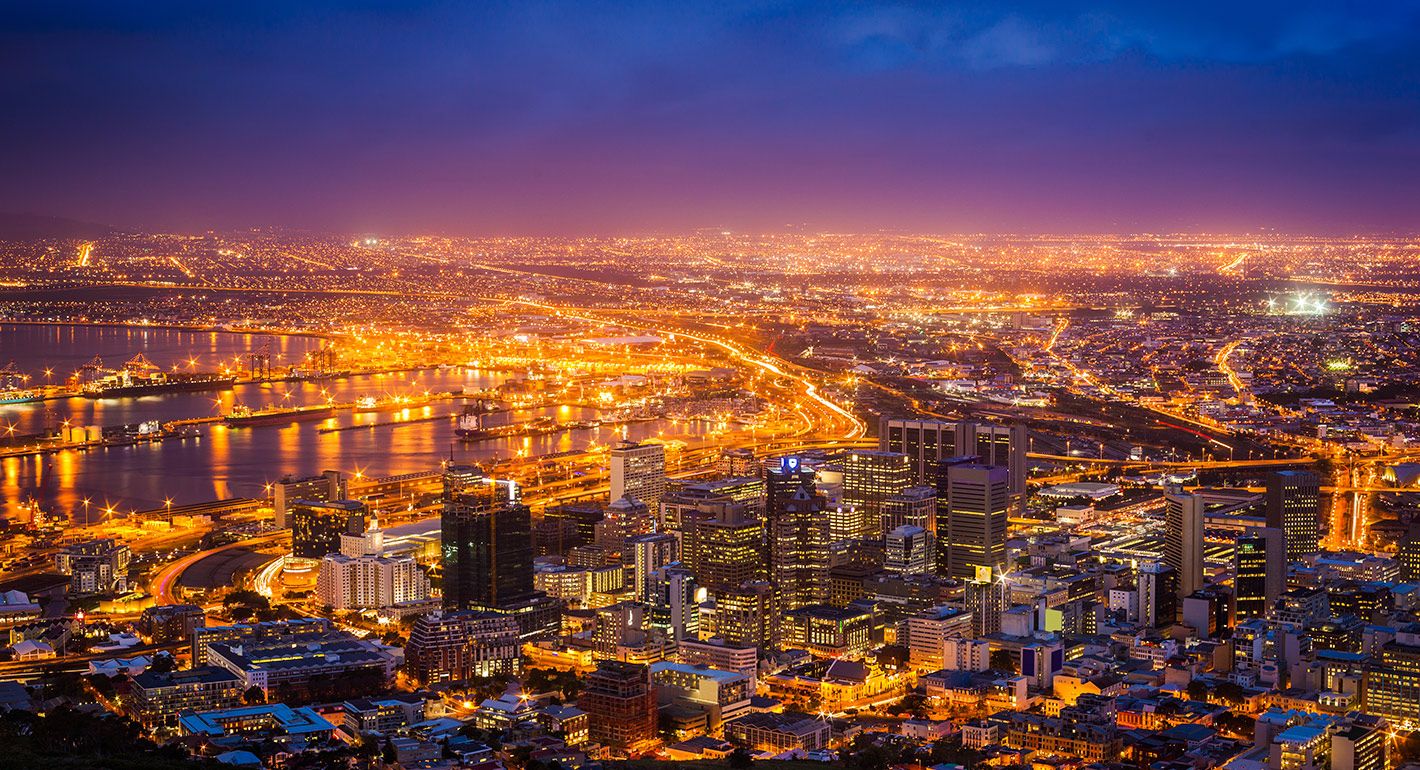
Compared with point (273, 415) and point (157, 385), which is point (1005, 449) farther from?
point (157, 385)

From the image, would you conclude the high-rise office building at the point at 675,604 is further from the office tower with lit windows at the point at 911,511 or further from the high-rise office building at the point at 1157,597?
the high-rise office building at the point at 1157,597

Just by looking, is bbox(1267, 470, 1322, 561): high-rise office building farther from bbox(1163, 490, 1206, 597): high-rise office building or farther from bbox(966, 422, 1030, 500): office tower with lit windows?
bbox(966, 422, 1030, 500): office tower with lit windows

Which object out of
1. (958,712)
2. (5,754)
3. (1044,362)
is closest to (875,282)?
(1044,362)

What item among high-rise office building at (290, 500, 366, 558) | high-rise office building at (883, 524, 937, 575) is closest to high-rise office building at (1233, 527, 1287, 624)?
high-rise office building at (883, 524, 937, 575)

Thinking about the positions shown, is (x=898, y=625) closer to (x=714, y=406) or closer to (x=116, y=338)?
(x=714, y=406)

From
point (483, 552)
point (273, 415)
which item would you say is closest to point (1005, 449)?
point (483, 552)
